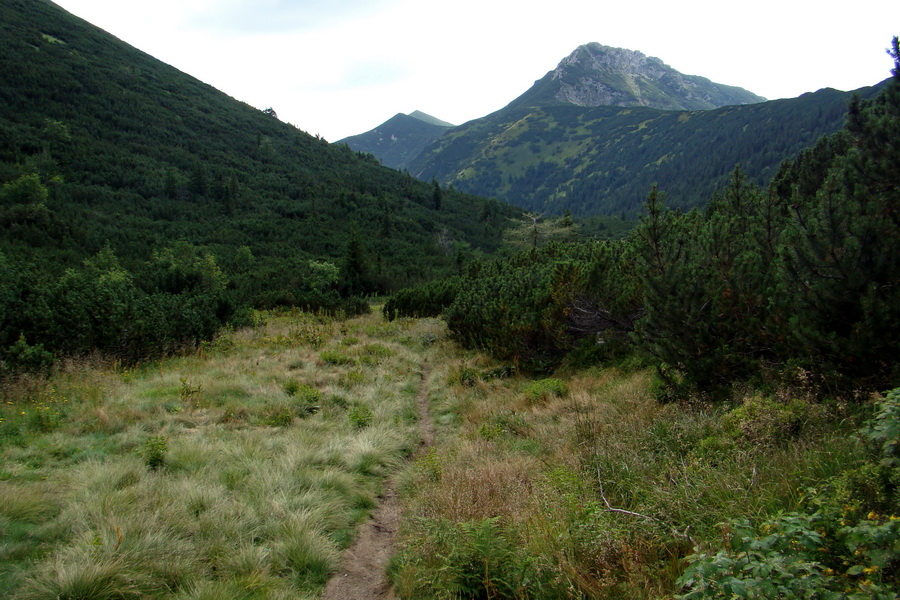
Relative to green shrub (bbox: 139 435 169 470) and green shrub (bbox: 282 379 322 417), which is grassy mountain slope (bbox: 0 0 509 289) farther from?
green shrub (bbox: 139 435 169 470)

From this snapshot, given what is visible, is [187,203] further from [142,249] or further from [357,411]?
[357,411]

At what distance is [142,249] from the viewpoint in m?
40.2

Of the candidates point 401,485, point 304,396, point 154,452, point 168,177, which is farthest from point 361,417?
point 168,177

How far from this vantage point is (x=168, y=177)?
5669 centimetres

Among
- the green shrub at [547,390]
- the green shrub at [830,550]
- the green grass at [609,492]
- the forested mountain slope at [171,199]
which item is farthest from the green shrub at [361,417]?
the forested mountain slope at [171,199]

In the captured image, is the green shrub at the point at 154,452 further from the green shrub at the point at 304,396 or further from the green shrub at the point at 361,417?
the green shrub at the point at 361,417

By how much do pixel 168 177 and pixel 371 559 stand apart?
66.2 metres

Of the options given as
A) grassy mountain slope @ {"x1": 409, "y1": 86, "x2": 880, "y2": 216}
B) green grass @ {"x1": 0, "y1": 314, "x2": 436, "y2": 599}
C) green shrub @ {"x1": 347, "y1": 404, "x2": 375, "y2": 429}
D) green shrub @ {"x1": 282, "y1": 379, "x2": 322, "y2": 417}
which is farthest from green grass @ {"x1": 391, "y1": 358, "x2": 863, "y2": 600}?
grassy mountain slope @ {"x1": 409, "y1": 86, "x2": 880, "y2": 216}

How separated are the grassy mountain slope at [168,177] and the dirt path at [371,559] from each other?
32.6 m

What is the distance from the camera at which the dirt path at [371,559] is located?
3373 mm

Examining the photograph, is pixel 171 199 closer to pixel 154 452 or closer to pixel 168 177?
pixel 168 177

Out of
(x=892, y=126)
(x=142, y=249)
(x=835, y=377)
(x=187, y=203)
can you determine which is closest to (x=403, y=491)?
(x=835, y=377)

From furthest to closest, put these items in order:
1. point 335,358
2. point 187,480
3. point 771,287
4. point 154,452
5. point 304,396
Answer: point 335,358, point 304,396, point 771,287, point 154,452, point 187,480

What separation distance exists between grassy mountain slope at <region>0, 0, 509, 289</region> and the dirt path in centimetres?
3263
